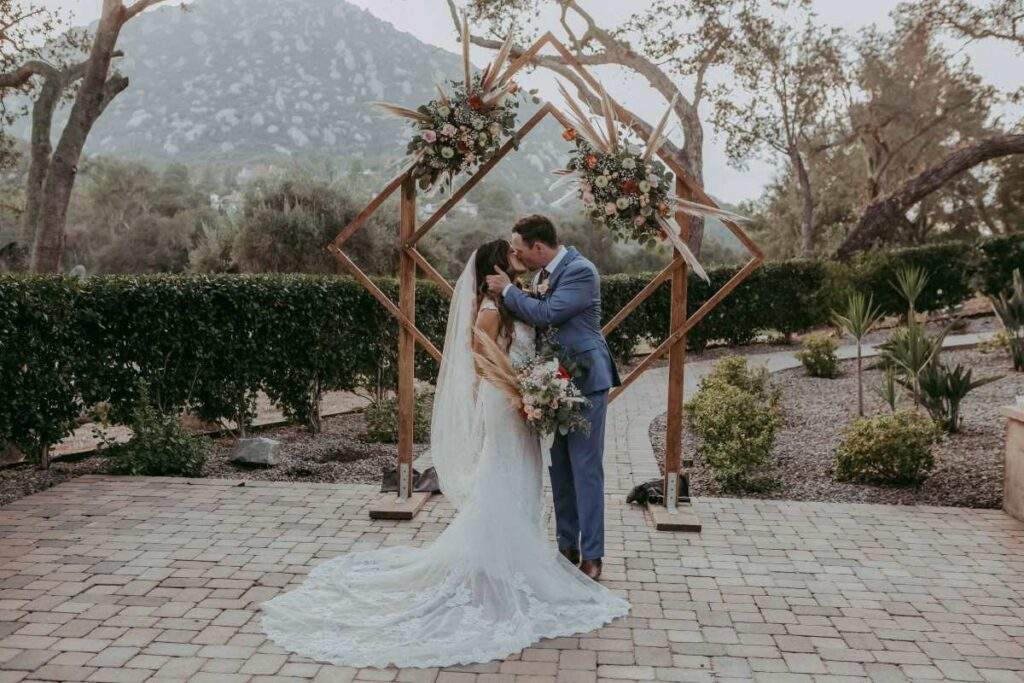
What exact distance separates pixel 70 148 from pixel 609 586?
1117 centimetres

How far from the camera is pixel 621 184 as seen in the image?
5184 mm

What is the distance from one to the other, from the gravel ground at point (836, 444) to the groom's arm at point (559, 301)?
2.88 m

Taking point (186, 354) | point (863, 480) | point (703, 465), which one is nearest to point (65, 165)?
point (186, 354)

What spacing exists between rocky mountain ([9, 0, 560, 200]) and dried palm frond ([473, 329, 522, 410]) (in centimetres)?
4742

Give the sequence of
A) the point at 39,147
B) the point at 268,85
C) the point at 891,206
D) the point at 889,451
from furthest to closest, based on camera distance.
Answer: the point at 268,85 → the point at 891,206 → the point at 39,147 → the point at 889,451

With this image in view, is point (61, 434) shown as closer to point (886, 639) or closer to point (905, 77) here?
point (886, 639)

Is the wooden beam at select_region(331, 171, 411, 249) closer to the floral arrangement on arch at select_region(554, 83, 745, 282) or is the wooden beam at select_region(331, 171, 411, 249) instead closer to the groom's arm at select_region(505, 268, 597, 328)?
the floral arrangement on arch at select_region(554, 83, 745, 282)

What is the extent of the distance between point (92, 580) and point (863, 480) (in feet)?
18.2

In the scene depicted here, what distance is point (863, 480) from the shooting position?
23.0 ft

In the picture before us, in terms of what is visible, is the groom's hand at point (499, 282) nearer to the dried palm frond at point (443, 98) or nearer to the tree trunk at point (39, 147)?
the dried palm frond at point (443, 98)

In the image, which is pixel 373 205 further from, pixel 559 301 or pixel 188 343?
pixel 188 343

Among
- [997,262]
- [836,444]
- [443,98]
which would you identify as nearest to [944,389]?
[836,444]

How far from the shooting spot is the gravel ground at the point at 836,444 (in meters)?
6.68

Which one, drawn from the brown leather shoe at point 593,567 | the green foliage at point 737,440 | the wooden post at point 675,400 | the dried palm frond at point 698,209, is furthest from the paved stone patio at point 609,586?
the dried palm frond at point 698,209
